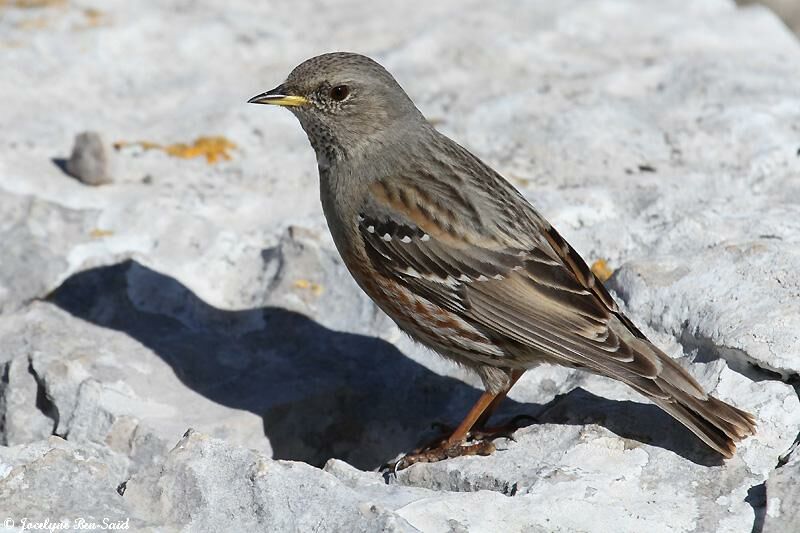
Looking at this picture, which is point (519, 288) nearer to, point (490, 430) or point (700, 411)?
point (490, 430)

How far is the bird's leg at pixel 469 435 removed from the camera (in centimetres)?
482

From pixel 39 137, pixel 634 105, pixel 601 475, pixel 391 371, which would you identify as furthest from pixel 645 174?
pixel 39 137

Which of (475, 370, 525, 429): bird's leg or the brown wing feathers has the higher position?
the brown wing feathers

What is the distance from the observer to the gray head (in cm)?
571

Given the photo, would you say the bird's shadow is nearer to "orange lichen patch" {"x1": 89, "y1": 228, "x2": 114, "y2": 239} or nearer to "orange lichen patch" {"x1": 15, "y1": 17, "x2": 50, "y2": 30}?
"orange lichen patch" {"x1": 89, "y1": 228, "x2": 114, "y2": 239}

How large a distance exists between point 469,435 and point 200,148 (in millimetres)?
2871

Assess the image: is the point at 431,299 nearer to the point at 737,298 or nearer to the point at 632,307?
the point at 632,307

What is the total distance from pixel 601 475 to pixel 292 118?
3882mm

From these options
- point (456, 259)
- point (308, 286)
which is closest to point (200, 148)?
point (308, 286)

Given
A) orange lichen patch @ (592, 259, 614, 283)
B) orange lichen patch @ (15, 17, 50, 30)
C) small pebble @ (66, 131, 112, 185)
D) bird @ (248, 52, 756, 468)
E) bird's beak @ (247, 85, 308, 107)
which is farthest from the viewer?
orange lichen patch @ (15, 17, 50, 30)

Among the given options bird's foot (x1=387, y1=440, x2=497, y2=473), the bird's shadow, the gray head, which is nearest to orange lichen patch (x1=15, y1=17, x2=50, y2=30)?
the bird's shadow

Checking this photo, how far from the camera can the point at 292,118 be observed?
754cm

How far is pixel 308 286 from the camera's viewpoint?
20.1 feet

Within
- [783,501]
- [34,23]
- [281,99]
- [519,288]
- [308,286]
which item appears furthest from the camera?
[34,23]
